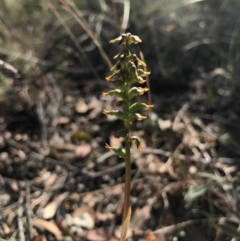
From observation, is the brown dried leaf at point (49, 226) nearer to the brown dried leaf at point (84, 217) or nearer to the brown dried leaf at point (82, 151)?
the brown dried leaf at point (84, 217)

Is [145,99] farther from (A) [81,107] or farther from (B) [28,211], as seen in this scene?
(B) [28,211]

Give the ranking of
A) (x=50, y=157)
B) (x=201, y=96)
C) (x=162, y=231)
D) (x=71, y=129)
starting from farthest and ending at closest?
(x=201, y=96), (x=71, y=129), (x=50, y=157), (x=162, y=231)

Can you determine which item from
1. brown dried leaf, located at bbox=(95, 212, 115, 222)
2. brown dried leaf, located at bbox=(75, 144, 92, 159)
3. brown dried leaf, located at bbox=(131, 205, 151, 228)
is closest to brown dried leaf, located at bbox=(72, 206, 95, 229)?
brown dried leaf, located at bbox=(95, 212, 115, 222)

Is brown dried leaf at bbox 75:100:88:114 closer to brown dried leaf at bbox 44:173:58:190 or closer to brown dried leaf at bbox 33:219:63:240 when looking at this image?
brown dried leaf at bbox 44:173:58:190

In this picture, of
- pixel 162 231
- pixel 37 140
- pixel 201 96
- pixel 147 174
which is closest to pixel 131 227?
pixel 162 231

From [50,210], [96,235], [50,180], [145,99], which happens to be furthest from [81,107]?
[96,235]

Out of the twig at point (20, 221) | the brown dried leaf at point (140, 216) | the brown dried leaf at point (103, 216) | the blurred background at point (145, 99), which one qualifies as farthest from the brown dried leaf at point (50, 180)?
the brown dried leaf at point (140, 216)

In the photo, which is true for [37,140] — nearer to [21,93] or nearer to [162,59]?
[21,93]
